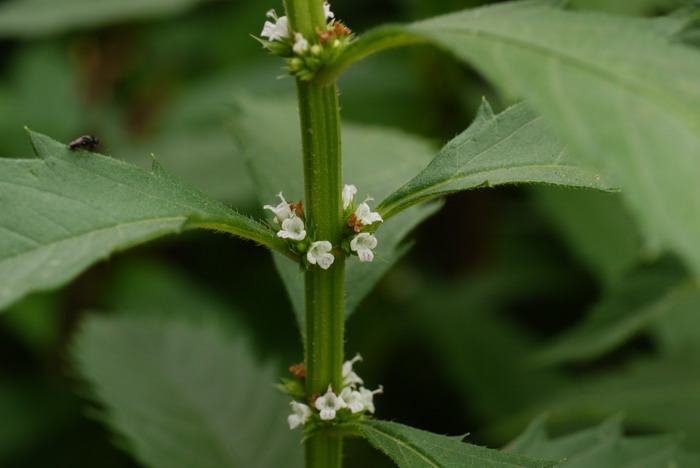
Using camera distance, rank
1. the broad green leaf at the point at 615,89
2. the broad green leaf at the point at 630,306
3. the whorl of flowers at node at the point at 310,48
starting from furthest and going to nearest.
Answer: the broad green leaf at the point at 630,306
the whorl of flowers at node at the point at 310,48
the broad green leaf at the point at 615,89

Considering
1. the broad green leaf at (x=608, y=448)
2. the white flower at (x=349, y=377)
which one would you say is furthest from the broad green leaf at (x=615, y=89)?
the broad green leaf at (x=608, y=448)

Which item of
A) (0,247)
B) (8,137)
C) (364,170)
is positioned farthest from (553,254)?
(0,247)

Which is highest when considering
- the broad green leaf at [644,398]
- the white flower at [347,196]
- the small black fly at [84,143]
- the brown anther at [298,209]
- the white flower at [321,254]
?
the broad green leaf at [644,398]

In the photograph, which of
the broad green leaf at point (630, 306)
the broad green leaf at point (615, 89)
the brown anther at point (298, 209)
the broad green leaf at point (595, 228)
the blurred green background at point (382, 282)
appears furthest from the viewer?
the blurred green background at point (382, 282)

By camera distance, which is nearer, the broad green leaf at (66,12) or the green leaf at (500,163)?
the green leaf at (500,163)

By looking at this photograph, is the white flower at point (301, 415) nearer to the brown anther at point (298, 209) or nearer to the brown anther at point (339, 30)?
the brown anther at point (298, 209)

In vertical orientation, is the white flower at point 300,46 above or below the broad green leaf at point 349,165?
→ below

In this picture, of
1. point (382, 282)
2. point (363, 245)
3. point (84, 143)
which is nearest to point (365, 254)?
point (363, 245)
